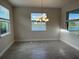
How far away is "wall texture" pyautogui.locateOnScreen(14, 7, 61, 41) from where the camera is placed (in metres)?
7.60

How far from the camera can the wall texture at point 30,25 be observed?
7.60 m

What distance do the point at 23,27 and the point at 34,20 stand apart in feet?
3.23

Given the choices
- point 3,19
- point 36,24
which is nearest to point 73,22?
point 36,24

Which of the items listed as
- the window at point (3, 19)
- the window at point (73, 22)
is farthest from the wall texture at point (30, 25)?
the window at point (3, 19)

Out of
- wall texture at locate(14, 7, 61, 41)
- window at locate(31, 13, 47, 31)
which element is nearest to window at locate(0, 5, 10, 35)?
wall texture at locate(14, 7, 61, 41)

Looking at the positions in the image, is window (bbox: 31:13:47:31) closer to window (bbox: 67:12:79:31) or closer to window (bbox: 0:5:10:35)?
window (bbox: 67:12:79:31)

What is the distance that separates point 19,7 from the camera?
7504 millimetres


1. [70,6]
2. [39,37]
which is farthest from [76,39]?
[39,37]

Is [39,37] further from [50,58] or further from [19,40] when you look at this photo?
[50,58]

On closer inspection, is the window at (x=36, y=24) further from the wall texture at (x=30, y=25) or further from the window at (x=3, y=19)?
the window at (x=3, y=19)

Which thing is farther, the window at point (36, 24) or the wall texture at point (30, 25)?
the window at point (36, 24)

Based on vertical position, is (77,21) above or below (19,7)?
below

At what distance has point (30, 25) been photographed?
7703 millimetres

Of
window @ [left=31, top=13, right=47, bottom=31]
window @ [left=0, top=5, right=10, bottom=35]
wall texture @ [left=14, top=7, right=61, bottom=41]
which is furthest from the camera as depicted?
window @ [left=31, top=13, right=47, bottom=31]
